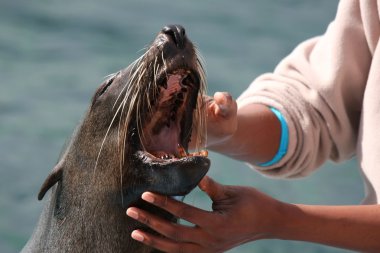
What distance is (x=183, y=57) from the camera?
243 centimetres

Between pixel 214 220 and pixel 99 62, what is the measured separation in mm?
5680

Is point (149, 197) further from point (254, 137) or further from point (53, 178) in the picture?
point (254, 137)

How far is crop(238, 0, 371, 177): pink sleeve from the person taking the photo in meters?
3.64

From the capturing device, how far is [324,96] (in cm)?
369

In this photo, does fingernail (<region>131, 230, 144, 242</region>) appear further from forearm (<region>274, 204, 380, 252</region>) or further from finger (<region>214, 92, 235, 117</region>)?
finger (<region>214, 92, 235, 117</region>)

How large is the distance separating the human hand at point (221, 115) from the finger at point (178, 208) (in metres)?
0.72

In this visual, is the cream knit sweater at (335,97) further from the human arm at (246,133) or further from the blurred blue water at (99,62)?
the blurred blue water at (99,62)

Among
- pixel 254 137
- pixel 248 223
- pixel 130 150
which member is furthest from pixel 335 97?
Result: pixel 130 150

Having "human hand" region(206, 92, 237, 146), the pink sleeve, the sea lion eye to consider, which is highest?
the pink sleeve

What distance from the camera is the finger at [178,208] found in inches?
92.7

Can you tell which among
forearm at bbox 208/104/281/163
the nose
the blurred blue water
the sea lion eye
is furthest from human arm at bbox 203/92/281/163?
the blurred blue water

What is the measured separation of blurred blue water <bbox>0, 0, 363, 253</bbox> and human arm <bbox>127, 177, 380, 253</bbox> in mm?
2984

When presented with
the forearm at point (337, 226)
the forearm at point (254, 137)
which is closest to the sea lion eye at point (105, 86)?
the forearm at point (337, 226)

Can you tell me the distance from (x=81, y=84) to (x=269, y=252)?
256cm
